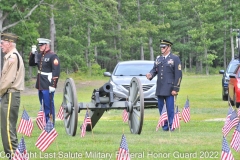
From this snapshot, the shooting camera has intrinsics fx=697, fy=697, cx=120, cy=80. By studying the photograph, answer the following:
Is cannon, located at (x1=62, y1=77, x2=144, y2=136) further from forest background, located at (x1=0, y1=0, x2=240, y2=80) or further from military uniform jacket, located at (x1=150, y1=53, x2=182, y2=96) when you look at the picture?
forest background, located at (x1=0, y1=0, x2=240, y2=80)

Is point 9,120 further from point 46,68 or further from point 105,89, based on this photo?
point 46,68

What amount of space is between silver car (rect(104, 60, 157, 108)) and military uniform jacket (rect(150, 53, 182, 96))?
6.54 m

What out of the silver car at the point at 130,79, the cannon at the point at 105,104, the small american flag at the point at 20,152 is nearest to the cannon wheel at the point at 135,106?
the cannon at the point at 105,104

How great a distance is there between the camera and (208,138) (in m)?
12.2

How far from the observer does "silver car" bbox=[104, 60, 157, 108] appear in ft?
70.1

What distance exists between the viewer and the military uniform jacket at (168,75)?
14.3m

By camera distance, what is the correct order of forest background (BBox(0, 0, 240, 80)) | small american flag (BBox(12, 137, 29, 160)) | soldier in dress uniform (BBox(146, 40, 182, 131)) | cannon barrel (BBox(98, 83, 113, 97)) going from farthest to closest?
forest background (BBox(0, 0, 240, 80)) → soldier in dress uniform (BBox(146, 40, 182, 131)) → cannon barrel (BBox(98, 83, 113, 97)) → small american flag (BBox(12, 137, 29, 160))

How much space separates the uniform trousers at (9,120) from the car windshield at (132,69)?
12.9 meters

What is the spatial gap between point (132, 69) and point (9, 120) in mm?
→ 13452

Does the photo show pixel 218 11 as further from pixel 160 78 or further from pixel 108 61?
pixel 160 78

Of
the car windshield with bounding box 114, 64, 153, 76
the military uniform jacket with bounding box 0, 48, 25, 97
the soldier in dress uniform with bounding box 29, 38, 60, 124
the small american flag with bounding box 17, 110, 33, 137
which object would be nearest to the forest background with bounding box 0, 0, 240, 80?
the car windshield with bounding box 114, 64, 153, 76

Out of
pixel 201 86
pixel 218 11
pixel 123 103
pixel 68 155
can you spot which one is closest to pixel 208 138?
pixel 123 103

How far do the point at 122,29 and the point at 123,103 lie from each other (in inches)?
2083

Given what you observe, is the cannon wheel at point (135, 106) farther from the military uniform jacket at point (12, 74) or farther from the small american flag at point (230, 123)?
the military uniform jacket at point (12, 74)
